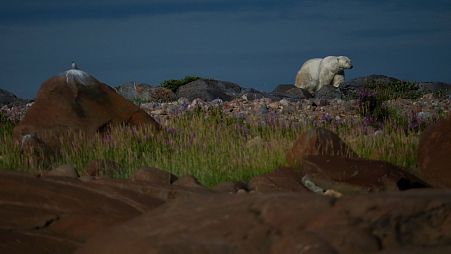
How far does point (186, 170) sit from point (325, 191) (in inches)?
91.1

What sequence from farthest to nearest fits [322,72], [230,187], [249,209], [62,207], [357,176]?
[322,72], [357,176], [230,187], [62,207], [249,209]

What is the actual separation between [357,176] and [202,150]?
3.72 metres

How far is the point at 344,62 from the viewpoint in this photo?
1468 inches

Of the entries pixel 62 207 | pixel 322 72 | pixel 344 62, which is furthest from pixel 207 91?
pixel 62 207

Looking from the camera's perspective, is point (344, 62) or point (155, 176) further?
point (344, 62)

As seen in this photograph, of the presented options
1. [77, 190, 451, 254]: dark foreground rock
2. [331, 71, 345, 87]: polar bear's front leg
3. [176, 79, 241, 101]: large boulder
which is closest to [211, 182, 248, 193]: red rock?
[77, 190, 451, 254]: dark foreground rock

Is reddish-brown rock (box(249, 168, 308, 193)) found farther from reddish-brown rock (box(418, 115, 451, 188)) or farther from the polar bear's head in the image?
the polar bear's head

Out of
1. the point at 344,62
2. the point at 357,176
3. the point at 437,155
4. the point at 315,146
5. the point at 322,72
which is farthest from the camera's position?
the point at 322,72

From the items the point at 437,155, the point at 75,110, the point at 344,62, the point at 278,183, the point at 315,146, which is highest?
the point at 344,62

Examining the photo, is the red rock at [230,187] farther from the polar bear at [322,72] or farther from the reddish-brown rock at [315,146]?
the polar bear at [322,72]

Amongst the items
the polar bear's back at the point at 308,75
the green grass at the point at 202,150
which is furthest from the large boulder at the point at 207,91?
the green grass at the point at 202,150

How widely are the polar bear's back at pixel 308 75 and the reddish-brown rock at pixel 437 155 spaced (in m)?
28.3

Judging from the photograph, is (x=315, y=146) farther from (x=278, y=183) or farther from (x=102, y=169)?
(x=102, y=169)

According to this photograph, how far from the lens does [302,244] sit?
13.8 ft
